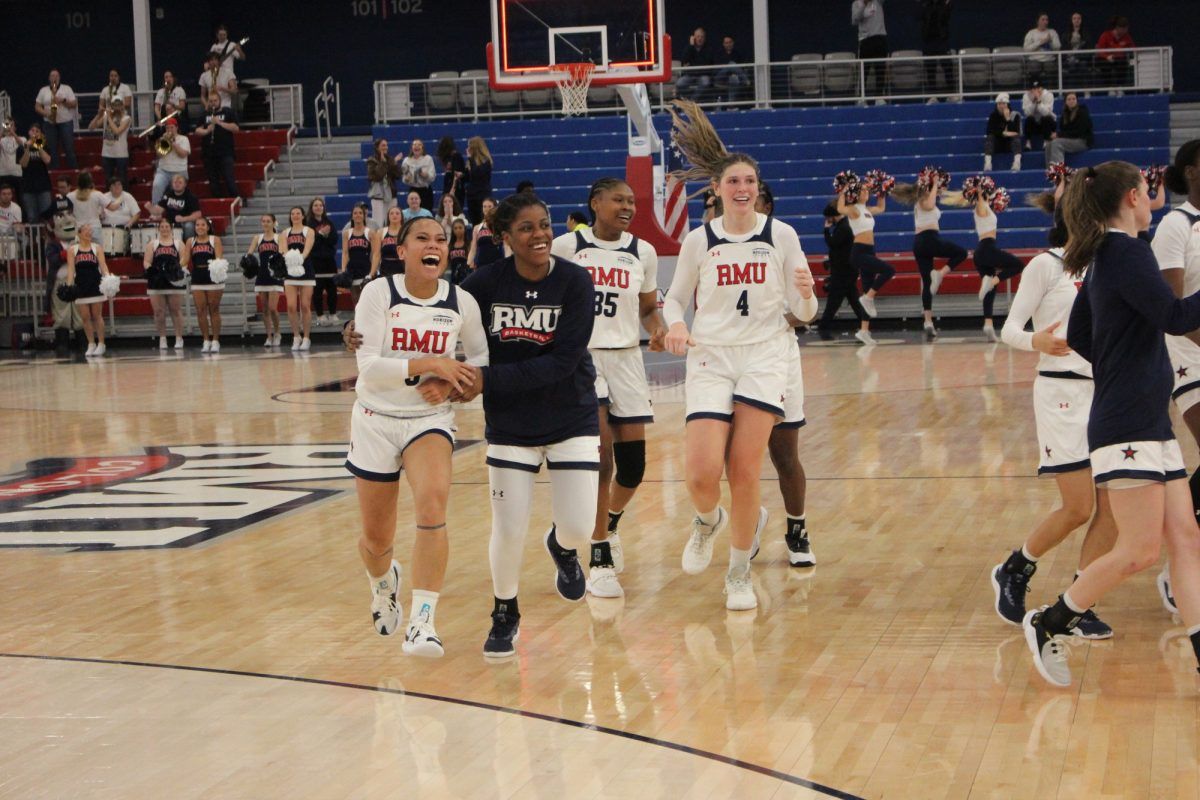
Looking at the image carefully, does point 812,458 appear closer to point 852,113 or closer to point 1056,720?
point 1056,720

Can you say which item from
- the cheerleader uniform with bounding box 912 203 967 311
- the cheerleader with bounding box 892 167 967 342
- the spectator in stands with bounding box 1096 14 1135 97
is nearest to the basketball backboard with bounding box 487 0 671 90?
the cheerleader with bounding box 892 167 967 342

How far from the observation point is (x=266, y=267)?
21438 mm

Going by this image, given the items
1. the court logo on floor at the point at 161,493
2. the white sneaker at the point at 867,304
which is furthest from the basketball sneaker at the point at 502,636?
the white sneaker at the point at 867,304

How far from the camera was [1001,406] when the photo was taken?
41.6 ft

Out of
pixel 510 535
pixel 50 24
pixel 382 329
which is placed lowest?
pixel 510 535

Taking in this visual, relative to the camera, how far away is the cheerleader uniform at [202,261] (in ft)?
69.5

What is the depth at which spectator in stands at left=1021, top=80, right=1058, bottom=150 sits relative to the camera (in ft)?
76.8

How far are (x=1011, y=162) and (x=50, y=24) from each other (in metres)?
19.7

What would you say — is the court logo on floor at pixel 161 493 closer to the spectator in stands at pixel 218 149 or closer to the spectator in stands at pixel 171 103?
the spectator in stands at pixel 218 149

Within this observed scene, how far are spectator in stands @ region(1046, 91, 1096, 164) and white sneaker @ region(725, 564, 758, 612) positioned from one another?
1824 centimetres

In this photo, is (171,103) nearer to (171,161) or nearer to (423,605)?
(171,161)

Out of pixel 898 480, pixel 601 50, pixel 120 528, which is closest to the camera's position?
→ pixel 120 528

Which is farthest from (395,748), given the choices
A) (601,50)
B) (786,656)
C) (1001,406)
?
(601,50)

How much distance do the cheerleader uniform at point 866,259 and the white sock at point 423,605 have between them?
1392cm
